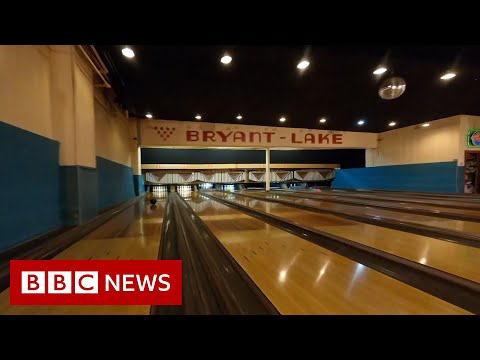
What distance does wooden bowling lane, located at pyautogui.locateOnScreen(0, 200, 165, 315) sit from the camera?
36.0 inches

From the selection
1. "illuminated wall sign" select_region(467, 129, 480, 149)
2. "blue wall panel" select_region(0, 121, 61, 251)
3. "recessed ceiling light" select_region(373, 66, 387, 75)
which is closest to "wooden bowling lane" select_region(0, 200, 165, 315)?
"blue wall panel" select_region(0, 121, 61, 251)

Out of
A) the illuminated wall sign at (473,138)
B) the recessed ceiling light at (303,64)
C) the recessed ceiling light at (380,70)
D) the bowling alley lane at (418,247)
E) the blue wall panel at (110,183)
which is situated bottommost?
the bowling alley lane at (418,247)

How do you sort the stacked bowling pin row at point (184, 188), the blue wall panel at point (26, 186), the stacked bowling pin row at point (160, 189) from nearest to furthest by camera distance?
the blue wall panel at point (26, 186) < the stacked bowling pin row at point (160, 189) < the stacked bowling pin row at point (184, 188)

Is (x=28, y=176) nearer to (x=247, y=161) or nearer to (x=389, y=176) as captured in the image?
(x=247, y=161)

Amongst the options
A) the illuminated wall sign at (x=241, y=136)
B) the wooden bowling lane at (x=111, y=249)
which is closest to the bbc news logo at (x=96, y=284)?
the wooden bowling lane at (x=111, y=249)

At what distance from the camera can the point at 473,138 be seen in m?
6.50

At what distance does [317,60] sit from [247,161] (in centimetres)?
689

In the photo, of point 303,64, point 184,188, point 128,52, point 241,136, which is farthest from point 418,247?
point 184,188

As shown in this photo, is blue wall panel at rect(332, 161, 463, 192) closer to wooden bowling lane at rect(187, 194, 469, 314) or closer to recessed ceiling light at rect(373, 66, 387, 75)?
recessed ceiling light at rect(373, 66, 387, 75)

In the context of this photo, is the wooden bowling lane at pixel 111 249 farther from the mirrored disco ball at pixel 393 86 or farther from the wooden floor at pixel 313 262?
the mirrored disco ball at pixel 393 86

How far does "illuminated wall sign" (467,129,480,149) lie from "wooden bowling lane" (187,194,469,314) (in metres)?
7.80

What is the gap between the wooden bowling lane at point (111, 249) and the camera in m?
0.91

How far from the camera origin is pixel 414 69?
387 cm

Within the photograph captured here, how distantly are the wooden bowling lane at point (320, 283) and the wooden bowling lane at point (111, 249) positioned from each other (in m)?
0.57
